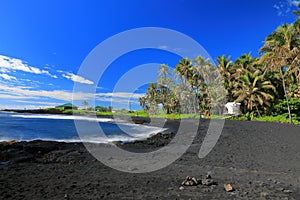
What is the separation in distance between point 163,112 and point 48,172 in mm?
52685

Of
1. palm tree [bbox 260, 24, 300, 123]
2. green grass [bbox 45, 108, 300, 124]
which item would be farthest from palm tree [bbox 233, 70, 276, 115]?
palm tree [bbox 260, 24, 300, 123]

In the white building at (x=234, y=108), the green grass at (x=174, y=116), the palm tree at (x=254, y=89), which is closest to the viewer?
the green grass at (x=174, y=116)

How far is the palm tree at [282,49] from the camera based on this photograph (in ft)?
77.6

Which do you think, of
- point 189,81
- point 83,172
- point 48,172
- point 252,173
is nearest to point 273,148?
point 252,173

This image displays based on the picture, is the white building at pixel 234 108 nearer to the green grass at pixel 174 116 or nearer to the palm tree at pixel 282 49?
the green grass at pixel 174 116

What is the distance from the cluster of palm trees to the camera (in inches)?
981

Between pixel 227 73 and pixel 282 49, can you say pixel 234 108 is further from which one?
pixel 282 49

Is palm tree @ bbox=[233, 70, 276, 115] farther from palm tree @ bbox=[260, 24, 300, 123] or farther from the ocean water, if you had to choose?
the ocean water

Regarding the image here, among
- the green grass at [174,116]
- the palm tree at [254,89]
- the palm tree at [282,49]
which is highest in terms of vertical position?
the palm tree at [282,49]

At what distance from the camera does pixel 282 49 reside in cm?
2369

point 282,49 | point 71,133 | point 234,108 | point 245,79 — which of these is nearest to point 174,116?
point 234,108

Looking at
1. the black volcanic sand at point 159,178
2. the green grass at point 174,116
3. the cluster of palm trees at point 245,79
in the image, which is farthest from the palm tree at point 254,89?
the black volcanic sand at point 159,178

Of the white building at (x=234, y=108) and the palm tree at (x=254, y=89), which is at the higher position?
the palm tree at (x=254, y=89)

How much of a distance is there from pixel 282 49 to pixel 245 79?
7.95 m
